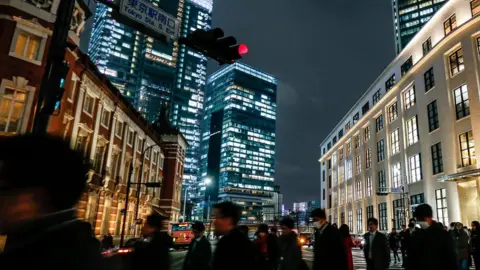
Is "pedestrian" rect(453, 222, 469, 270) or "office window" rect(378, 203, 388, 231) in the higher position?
"office window" rect(378, 203, 388, 231)

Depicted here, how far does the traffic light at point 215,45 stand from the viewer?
22.8ft

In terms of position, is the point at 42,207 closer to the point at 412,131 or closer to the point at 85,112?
the point at 85,112

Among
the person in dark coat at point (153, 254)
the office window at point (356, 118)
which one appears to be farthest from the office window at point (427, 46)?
the person in dark coat at point (153, 254)

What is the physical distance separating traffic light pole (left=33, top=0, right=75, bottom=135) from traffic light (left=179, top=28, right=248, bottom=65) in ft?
7.48

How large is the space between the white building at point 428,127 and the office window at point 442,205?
8cm

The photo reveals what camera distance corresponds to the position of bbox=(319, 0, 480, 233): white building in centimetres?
2635

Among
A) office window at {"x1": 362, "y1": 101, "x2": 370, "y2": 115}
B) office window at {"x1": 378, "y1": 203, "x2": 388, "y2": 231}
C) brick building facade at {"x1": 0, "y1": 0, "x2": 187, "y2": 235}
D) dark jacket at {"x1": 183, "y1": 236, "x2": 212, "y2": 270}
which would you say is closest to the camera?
dark jacket at {"x1": 183, "y1": 236, "x2": 212, "y2": 270}

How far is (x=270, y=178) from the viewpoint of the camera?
19700cm

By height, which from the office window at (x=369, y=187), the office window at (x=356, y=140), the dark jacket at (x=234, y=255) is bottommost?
the dark jacket at (x=234, y=255)

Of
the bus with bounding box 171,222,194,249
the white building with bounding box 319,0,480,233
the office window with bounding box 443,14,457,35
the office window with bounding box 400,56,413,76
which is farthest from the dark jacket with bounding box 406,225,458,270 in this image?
the office window with bounding box 400,56,413,76

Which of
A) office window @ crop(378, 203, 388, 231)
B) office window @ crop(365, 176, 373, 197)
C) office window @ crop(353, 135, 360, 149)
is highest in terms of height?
office window @ crop(353, 135, 360, 149)

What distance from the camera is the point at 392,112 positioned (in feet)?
136

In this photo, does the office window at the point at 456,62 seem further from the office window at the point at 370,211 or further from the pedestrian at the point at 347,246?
the pedestrian at the point at 347,246

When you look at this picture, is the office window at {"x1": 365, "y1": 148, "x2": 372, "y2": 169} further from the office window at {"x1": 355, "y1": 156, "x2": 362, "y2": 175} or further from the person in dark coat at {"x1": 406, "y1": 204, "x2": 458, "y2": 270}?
the person in dark coat at {"x1": 406, "y1": 204, "x2": 458, "y2": 270}
